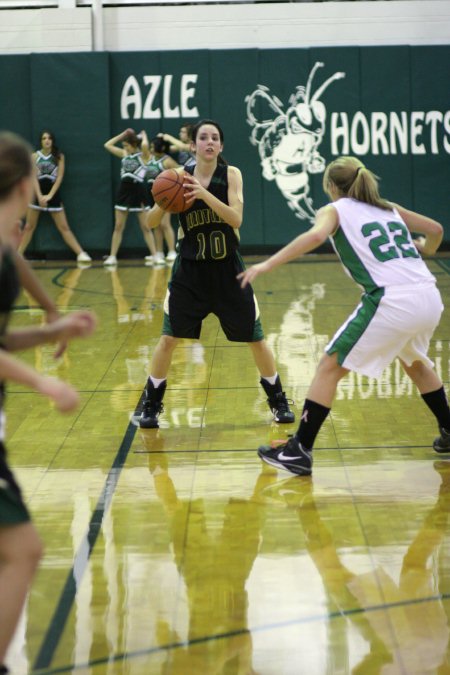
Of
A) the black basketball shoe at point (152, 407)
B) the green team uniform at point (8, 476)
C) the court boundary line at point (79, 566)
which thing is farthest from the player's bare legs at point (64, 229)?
the green team uniform at point (8, 476)

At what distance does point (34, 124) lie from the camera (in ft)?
54.1

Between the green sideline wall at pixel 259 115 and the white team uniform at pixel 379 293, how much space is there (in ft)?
38.0

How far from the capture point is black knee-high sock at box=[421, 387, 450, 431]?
5668 millimetres

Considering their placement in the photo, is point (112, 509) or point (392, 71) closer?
point (112, 509)

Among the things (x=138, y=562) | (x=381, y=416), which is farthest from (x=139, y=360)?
(x=138, y=562)

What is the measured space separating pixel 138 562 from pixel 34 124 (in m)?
13.2

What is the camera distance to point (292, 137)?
16781mm

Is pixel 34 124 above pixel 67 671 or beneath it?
above

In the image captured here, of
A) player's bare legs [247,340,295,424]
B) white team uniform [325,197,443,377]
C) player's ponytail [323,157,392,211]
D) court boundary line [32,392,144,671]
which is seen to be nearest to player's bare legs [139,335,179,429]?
court boundary line [32,392,144,671]

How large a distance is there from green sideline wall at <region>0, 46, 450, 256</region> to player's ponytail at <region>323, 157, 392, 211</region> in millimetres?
11452

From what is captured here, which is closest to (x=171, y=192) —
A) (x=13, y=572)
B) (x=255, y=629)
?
(x=255, y=629)

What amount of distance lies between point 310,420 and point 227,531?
909 mm

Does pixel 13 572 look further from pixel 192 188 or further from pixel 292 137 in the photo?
pixel 292 137

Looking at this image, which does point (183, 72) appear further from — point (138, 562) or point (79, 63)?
point (138, 562)
